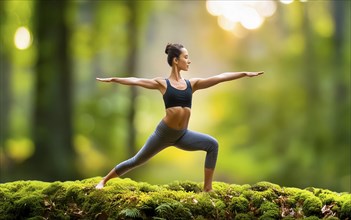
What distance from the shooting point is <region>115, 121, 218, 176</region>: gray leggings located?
5793mm

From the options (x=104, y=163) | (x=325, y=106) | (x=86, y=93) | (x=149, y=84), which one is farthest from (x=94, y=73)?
(x=149, y=84)

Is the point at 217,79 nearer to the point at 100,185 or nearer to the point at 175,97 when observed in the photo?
the point at 175,97

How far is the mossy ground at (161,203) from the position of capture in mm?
5410

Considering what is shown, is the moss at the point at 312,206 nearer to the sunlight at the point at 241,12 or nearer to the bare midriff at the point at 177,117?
the bare midriff at the point at 177,117

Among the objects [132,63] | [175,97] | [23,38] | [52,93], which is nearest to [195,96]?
[132,63]

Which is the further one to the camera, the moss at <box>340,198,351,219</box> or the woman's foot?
the woman's foot

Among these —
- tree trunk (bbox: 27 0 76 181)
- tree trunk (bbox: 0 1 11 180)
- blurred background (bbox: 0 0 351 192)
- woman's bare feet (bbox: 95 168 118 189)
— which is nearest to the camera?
woman's bare feet (bbox: 95 168 118 189)

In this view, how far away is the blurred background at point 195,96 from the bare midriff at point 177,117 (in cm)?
745

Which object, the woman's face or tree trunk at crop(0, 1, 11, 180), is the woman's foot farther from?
tree trunk at crop(0, 1, 11, 180)

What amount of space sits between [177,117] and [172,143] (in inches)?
12.3

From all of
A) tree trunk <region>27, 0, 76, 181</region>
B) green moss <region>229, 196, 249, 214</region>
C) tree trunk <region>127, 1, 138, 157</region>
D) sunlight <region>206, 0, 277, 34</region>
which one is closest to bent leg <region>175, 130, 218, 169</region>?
green moss <region>229, 196, 249, 214</region>

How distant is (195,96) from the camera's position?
1939cm

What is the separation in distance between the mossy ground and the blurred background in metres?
6.92

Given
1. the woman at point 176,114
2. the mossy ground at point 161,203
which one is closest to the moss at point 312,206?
the mossy ground at point 161,203
